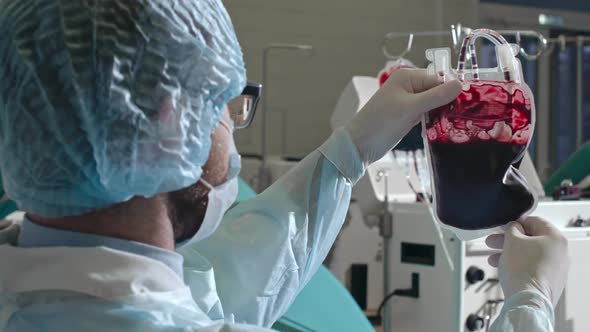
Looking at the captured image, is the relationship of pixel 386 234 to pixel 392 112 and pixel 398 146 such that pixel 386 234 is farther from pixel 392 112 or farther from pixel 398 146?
pixel 392 112

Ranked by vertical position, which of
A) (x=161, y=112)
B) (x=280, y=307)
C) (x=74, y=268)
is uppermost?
(x=161, y=112)

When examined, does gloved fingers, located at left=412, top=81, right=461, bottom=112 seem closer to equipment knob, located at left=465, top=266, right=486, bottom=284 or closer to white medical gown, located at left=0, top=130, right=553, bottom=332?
white medical gown, located at left=0, top=130, right=553, bottom=332

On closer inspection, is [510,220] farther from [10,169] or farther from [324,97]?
[324,97]

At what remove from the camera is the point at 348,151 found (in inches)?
50.8

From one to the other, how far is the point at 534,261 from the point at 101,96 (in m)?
0.64

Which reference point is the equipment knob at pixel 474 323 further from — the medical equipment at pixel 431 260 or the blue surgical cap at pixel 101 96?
the blue surgical cap at pixel 101 96

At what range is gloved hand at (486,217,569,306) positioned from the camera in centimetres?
103

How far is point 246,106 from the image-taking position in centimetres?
122

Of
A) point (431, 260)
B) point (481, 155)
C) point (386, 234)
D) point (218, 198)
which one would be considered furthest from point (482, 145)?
point (386, 234)

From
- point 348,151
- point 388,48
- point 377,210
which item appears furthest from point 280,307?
point 388,48

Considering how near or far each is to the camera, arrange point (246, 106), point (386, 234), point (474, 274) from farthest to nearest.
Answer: point (386, 234) → point (474, 274) → point (246, 106)

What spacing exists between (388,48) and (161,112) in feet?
15.7

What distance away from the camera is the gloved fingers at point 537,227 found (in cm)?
110

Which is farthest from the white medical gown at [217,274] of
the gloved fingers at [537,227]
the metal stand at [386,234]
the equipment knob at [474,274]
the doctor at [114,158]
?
the metal stand at [386,234]
